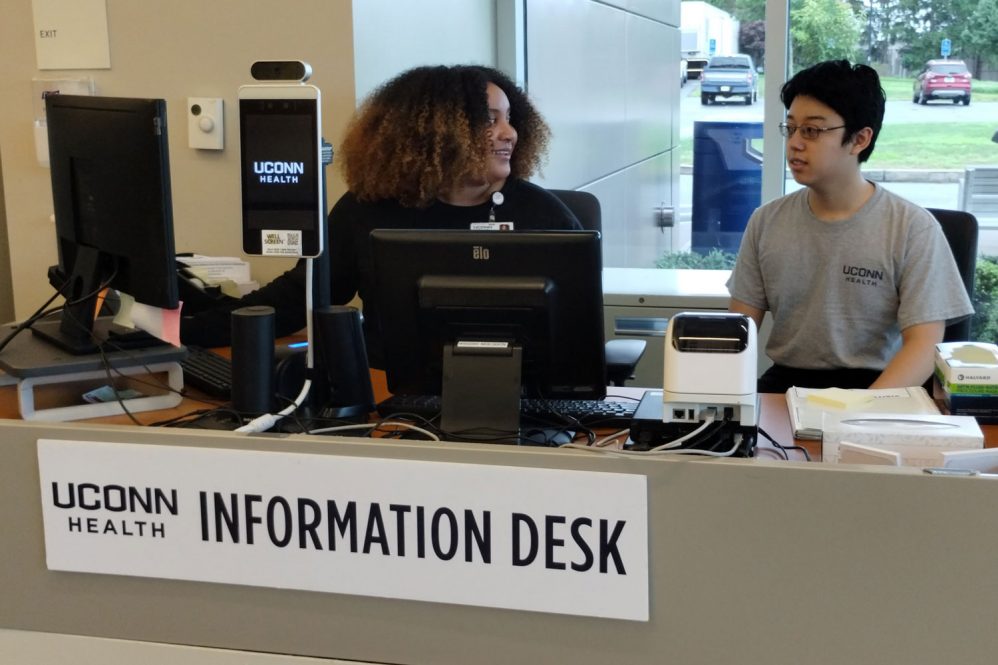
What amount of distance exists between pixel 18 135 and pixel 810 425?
2.52 meters

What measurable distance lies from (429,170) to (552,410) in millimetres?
1086

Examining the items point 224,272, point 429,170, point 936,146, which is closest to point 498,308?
point 429,170

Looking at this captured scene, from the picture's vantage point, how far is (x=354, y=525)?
1302 millimetres

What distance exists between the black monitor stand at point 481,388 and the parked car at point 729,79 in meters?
2.48

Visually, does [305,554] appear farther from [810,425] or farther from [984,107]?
[984,107]

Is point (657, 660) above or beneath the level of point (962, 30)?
beneath

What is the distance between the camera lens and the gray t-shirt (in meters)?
2.47

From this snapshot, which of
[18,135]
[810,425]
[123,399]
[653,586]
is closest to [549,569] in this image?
[653,586]

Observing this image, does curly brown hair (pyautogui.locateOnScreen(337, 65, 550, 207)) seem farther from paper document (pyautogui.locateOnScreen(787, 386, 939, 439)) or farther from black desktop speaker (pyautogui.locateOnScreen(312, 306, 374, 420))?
paper document (pyautogui.locateOnScreen(787, 386, 939, 439))

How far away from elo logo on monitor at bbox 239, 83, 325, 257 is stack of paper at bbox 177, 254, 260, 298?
116 cm

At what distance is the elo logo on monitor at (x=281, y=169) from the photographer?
1620 millimetres

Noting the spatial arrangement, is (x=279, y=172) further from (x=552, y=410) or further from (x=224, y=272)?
(x=224, y=272)

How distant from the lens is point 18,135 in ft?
10.5

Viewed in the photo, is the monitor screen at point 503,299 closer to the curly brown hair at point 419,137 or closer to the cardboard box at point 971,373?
the cardboard box at point 971,373
